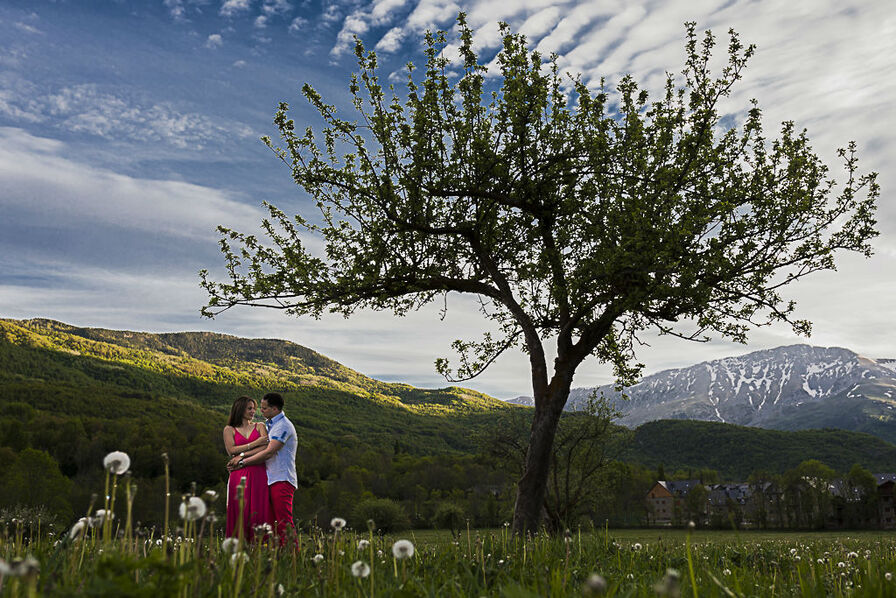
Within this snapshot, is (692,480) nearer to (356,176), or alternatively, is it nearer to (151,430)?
(151,430)

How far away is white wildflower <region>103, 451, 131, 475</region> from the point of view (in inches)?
95.9

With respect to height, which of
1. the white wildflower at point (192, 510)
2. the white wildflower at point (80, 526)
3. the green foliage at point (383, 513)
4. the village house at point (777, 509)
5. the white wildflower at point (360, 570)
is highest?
the white wildflower at point (192, 510)

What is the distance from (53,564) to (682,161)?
42.6ft

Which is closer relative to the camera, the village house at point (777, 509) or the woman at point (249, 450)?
the woman at point (249, 450)

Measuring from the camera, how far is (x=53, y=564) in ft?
11.4

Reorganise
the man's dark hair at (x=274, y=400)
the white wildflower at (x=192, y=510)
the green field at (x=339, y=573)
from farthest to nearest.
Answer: the man's dark hair at (x=274, y=400) < the white wildflower at (x=192, y=510) < the green field at (x=339, y=573)

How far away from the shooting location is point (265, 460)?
912 centimetres

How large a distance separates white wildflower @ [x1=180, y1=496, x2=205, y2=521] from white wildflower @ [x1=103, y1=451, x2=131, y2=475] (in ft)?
1.01

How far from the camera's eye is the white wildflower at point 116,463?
7.99 feet

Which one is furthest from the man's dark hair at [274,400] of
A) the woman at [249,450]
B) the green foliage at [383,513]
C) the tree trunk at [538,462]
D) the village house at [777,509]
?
the village house at [777,509]

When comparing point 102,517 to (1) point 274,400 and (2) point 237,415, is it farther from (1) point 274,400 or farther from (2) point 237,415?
(2) point 237,415

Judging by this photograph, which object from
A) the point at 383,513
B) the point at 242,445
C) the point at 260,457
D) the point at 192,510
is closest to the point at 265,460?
the point at 260,457

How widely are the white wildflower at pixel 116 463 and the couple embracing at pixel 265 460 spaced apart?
6.69m

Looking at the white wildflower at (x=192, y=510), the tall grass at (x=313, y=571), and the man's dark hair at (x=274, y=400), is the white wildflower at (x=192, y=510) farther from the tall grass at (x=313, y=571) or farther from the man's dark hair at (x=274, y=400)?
the man's dark hair at (x=274, y=400)
